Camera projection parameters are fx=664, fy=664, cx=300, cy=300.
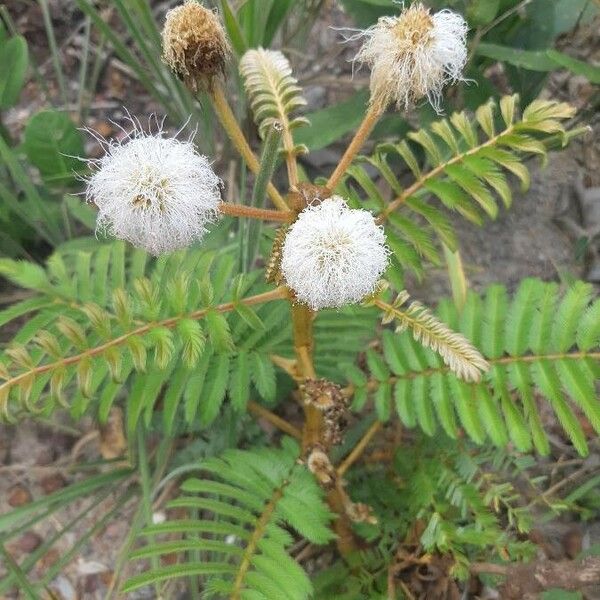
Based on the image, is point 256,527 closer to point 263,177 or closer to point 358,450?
point 358,450

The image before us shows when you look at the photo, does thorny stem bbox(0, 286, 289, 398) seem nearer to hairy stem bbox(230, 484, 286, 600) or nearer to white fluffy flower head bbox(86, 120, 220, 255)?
white fluffy flower head bbox(86, 120, 220, 255)

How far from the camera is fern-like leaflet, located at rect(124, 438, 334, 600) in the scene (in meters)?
0.86

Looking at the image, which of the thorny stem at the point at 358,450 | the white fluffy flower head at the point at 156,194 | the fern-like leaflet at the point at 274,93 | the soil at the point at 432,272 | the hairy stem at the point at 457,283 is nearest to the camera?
the white fluffy flower head at the point at 156,194

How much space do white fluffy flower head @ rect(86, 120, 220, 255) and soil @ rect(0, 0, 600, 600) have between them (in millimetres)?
857

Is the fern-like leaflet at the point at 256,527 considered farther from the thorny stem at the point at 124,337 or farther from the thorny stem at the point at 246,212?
the thorny stem at the point at 246,212

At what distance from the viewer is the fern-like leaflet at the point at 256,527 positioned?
2.82ft

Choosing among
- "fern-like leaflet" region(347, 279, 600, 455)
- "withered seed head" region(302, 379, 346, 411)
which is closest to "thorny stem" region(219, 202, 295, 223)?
"withered seed head" region(302, 379, 346, 411)

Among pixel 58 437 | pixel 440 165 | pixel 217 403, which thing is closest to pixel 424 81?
pixel 440 165

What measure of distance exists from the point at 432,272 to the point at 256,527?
0.79 meters

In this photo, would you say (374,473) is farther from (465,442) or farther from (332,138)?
(332,138)

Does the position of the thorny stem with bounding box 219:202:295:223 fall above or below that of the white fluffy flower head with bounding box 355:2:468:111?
below

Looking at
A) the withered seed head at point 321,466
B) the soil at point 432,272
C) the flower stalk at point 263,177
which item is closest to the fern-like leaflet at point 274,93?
the flower stalk at point 263,177

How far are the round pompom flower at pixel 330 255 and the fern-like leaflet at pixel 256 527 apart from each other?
38 centimetres

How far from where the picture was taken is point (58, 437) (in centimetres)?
146
